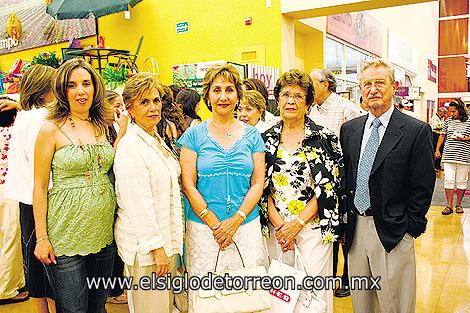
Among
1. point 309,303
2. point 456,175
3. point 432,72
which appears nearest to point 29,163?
point 309,303

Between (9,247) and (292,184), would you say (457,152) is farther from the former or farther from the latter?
(9,247)

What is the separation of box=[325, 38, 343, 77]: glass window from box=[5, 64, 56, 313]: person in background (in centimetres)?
663

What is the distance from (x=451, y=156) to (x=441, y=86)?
61.8ft

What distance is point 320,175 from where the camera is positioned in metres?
2.46

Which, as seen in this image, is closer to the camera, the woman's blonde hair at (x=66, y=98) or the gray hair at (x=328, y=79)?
the woman's blonde hair at (x=66, y=98)

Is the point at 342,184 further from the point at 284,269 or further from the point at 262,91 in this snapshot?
the point at 262,91

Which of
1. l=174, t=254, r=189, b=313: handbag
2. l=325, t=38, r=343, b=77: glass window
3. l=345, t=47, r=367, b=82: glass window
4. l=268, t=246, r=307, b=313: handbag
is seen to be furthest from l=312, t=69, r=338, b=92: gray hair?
l=345, t=47, r=367, b=82: glass window

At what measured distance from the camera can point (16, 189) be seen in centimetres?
279

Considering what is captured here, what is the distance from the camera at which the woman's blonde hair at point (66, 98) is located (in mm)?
2240

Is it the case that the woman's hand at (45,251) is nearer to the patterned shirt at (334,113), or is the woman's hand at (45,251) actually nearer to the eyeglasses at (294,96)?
the eyeglasses at (294,96)

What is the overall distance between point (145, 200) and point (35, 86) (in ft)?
4.43

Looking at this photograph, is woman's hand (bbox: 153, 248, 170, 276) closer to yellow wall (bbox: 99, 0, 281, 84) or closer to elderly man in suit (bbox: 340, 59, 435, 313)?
elderly man in suit (bbox: 340, 59, 435, 313)

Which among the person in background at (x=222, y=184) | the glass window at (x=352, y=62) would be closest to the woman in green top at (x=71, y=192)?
the person in background at (x=222, y=184)

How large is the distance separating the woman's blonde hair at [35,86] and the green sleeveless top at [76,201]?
905 millimetres
